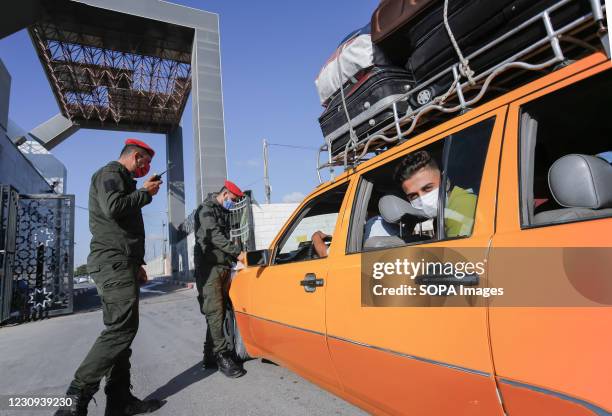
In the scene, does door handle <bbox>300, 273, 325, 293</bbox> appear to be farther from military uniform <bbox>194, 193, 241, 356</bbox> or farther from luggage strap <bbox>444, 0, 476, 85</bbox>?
military uniform <bbox>194, 193, 241, 356</bbox>

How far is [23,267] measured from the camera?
10.0 metres

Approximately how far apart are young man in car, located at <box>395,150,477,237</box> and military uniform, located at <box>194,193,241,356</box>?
202 centimetres

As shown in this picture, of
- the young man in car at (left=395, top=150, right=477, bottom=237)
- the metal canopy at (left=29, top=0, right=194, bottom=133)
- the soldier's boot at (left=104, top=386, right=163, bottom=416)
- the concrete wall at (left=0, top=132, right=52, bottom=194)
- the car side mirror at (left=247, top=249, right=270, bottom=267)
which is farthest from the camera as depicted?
the metal canopy at (left=29, top=0, right=194, bottom=133)

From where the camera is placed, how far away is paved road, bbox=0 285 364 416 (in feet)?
9.34

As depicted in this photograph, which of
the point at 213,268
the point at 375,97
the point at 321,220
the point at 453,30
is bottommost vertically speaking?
the point at 213,268

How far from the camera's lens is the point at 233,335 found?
4.02 m

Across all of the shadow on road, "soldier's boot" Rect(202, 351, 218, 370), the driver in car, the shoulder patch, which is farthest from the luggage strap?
"soldier's boot" Rect(202, 351, 218, 370)

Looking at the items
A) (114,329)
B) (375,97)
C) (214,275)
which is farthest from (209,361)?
(375,97)

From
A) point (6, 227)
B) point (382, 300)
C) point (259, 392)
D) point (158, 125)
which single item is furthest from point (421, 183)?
point (158, 125)

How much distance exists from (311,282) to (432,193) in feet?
2.90

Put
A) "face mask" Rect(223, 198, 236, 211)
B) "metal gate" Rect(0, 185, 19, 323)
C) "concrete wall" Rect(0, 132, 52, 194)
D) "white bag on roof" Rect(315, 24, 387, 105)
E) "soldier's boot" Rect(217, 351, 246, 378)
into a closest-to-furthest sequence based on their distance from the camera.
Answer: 1. "white bag on roof" Rect(315, 24, 387, 105)
2. "soldier's boot" Rect(217, 351, 246, 378)
3. "face mask" Rect(223, 198, 236, 211)
4. "metal gate" Rect(0, 185, 19, 323)
5. "concrete wall" Rect(0, 132, 52, 194)

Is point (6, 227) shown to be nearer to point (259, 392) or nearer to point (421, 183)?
point (259, 392)

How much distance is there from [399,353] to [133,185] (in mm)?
2415

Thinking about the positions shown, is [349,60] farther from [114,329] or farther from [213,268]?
[114,329]
